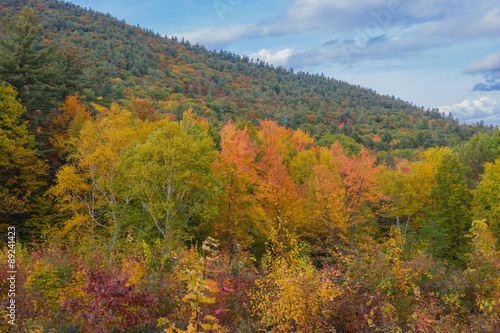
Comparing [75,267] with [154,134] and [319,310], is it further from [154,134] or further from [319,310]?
[154,134]

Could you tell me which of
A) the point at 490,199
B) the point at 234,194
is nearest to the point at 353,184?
the point at 234,194

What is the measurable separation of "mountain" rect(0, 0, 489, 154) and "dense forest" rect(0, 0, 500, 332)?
40.8ft

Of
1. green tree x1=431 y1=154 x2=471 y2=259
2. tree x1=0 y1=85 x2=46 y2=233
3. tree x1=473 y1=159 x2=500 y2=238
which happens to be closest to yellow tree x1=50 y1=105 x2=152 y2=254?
tree x1=0 y1=85 x2=46 y2=233

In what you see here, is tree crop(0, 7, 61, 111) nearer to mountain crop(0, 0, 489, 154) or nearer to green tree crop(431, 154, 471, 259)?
mountain crop(0, 0, 489, 154)

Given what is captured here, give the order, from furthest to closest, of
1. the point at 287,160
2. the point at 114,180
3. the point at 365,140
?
the point at 365,140 → the point at 287,160 → the point at 114,180

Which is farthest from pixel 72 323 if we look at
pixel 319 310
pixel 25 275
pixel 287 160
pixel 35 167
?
pixel 287 160

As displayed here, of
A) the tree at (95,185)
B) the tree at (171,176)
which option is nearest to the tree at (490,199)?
the tree at (171,176)

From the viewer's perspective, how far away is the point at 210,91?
107 meters

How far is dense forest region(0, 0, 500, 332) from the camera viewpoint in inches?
220

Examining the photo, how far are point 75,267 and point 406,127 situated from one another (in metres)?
133

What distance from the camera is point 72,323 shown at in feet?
18.0

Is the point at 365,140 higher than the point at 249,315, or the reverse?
the point at 365,140

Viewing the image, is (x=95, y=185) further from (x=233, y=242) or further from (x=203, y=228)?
(x=233, y=242)

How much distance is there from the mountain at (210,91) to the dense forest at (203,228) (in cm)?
1244
